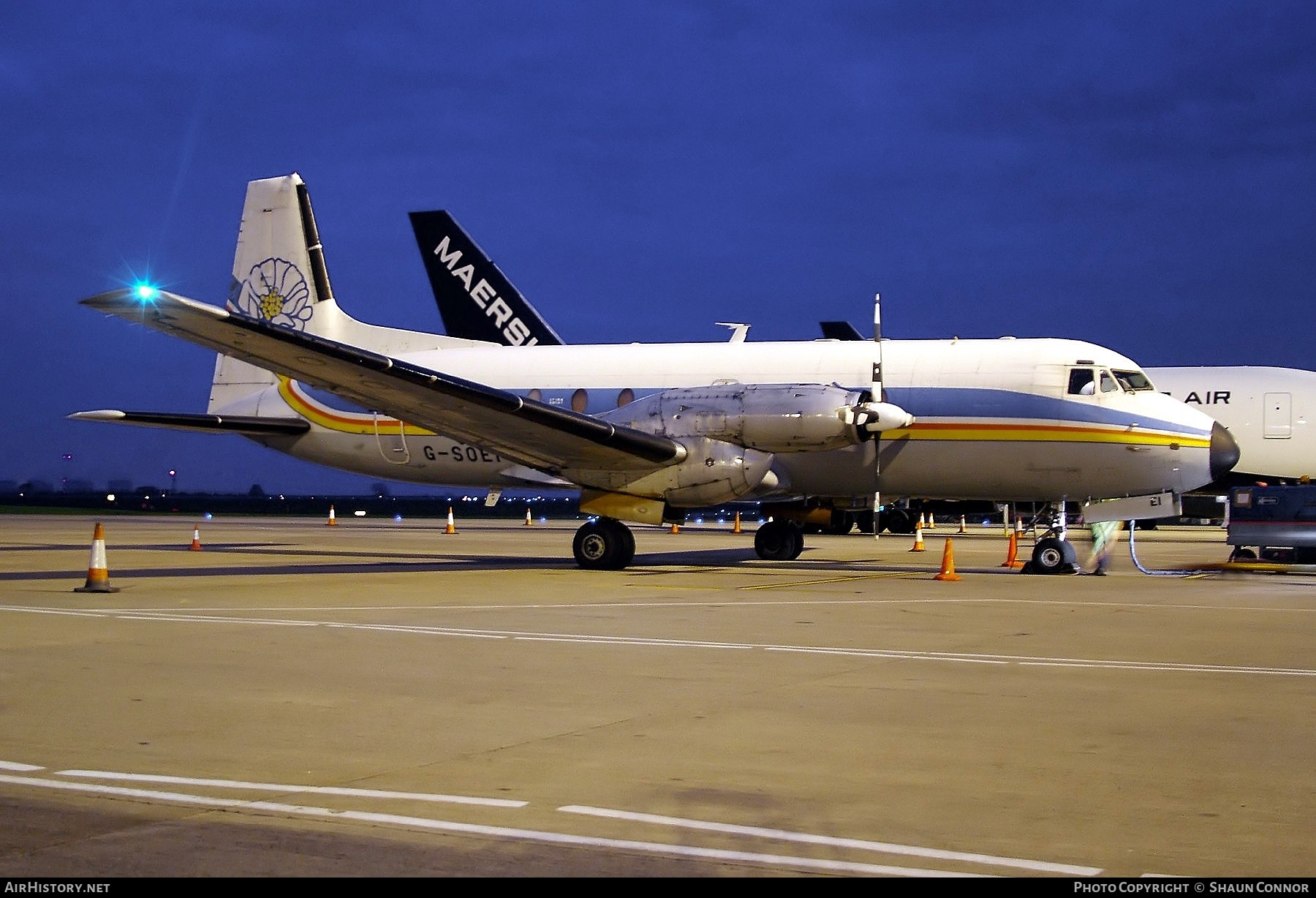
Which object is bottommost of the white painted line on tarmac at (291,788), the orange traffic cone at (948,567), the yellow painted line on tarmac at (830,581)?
the white painted line on tarmac at (291,788)

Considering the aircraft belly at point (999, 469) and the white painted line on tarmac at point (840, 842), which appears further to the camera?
the aircraft belly at point (999, 469)

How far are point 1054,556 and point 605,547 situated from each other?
6.62 metres

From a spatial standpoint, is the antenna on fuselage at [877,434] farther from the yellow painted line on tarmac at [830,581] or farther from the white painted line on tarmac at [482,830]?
the white painted line on tarmac at [482,830]

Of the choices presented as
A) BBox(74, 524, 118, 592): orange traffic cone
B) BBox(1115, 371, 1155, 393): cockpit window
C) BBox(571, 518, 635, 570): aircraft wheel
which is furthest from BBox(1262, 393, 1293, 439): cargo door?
BBox(74, 524, 118, 592): orange traffic cone

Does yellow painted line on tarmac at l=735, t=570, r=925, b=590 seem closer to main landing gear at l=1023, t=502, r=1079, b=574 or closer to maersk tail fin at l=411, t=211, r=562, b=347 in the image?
main landing gear at l=1023, t=502, r=1079, b=574

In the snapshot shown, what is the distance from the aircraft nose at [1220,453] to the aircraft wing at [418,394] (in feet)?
24.6

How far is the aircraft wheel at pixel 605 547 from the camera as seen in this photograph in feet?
60.6

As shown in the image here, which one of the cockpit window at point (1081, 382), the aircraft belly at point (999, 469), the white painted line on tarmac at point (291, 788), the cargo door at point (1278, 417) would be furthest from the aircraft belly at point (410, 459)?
the cargo door at point (1278, 417)

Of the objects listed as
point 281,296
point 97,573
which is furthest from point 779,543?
point 97,573

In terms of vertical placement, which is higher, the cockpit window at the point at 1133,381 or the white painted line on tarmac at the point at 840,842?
the cockpit window at the point at 1133,381

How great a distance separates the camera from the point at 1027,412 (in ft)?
59.7

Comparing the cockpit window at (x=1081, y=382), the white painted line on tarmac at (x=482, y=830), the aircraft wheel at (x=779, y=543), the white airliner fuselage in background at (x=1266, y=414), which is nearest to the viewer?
the white painted line on tarmac at (x=482, y=830)

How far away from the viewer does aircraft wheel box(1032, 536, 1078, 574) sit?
743 inches
